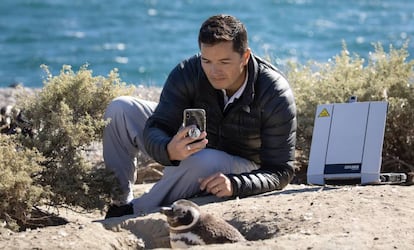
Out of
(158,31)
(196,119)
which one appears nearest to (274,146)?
(196,119)

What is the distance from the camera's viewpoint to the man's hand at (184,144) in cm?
623

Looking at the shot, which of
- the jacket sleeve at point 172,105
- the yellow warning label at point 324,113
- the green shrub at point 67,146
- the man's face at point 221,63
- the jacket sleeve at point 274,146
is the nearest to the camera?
the man's face at point 221,63

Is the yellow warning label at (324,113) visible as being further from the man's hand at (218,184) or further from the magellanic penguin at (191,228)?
the magellanic penguin at (191,228)

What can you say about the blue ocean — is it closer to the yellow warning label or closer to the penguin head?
the yellow warning label

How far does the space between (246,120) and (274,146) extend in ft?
0.80

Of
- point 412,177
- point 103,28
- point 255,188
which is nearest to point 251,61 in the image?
point 255,188

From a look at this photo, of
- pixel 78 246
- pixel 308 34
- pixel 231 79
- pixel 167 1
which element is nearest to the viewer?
pixel 78 246

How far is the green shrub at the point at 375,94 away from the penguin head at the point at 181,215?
2832 mm

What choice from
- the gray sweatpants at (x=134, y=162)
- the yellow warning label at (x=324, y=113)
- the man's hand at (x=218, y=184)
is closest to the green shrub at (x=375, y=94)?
the yellow warning label at (x=324, y=113)

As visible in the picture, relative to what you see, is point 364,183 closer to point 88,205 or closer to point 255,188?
point 255,188

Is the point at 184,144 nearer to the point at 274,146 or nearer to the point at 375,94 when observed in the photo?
the point at 274,146

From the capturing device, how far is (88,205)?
6.93 m

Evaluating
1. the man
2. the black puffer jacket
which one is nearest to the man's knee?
the man

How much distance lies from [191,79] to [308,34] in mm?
18105
